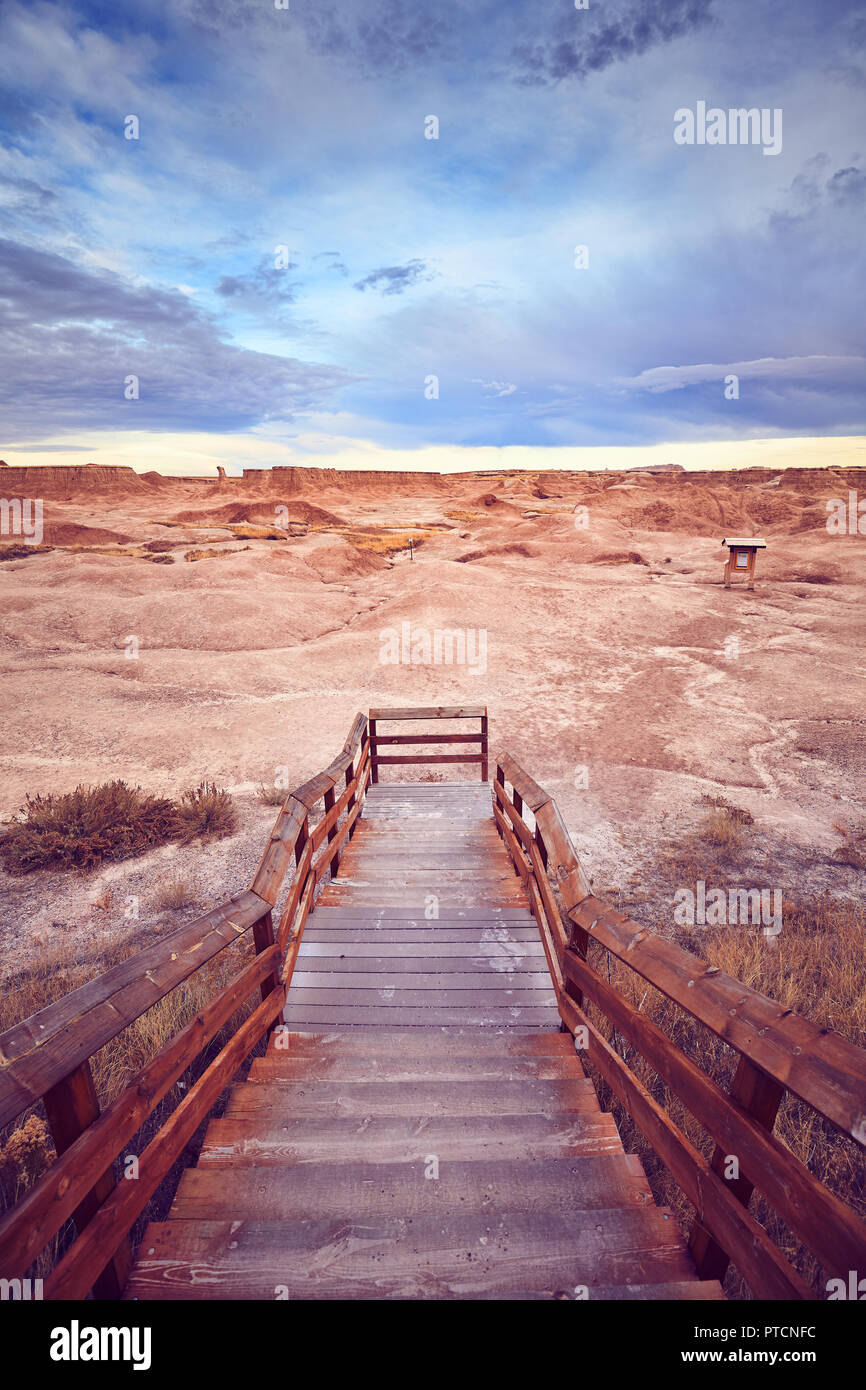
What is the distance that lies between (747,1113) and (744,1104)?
26 millimetres

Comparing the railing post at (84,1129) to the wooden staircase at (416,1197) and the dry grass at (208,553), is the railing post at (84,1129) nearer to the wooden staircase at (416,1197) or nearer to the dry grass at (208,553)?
the wooden staircase at (416,1197)

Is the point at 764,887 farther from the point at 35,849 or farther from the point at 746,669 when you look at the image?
the point at 746,669

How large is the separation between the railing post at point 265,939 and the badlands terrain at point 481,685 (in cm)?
323

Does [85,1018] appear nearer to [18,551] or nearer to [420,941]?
[420,941]

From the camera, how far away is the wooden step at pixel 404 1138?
2.71 meters

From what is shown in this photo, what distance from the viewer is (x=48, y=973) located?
5.71m

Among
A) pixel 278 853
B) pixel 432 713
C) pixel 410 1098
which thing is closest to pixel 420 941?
pixel 278 853

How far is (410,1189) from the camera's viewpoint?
2508mm

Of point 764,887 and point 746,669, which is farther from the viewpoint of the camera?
point 746,669

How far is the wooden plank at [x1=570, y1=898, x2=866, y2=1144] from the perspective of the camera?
154 cm

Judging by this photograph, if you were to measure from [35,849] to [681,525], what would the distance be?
1652 inches

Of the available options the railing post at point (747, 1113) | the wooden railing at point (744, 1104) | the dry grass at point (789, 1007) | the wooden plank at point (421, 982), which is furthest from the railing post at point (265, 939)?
the railing post at point (747, 1113)

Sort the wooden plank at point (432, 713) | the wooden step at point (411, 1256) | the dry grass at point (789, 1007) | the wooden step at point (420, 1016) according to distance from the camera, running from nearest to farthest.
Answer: the wooden step at point (411, 1256) → the dry grass at point (789, 1007) → the wooden step at point (420, 1016) → the wooden plank at point (432, 713)
